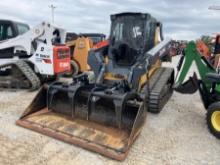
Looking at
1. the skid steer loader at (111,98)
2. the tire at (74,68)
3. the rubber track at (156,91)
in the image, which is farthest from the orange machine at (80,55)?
the rubber track at (156,91)

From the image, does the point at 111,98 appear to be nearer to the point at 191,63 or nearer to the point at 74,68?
the point at 191,63

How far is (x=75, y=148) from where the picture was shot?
361 cm

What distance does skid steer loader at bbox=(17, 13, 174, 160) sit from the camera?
3.74 metres

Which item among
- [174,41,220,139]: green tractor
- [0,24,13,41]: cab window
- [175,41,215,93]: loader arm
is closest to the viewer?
[174,41,220,139]: green tractor

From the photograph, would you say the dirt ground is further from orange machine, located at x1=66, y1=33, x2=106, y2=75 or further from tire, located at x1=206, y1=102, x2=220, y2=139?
orange machine, located at x1=66, y1=33, x2=106, y2=75

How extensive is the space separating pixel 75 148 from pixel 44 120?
940 millimetres

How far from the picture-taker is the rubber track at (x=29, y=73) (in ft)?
22.9

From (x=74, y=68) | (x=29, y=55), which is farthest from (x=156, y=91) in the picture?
(x=74, y=68)

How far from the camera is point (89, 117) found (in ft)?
13.8

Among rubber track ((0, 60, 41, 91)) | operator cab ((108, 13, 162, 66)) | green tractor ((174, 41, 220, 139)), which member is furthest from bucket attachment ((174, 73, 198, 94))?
rubber track ((0, 60, 41, 91))

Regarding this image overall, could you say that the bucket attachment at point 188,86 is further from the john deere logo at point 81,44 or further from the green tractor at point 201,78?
the john deere logo at point 81,44

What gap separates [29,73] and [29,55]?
2.47ft

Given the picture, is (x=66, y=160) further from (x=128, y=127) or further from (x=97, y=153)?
(x=128, y=127)

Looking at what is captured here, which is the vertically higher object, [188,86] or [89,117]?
[188,86]
